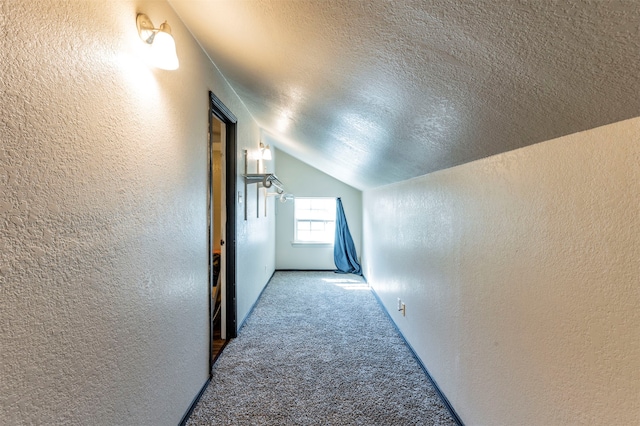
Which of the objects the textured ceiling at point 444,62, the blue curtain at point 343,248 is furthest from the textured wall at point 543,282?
the blue curtain at point 343,248

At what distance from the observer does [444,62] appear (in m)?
0.86

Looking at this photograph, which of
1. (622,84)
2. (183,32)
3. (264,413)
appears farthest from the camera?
(264,413)

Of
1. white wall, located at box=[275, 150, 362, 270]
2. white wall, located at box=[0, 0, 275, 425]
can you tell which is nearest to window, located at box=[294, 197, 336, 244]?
white wall, located at box=[275, 150, 362, 270]

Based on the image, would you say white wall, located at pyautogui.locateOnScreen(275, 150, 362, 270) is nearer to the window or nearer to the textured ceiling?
the window

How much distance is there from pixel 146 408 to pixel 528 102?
1.80 m

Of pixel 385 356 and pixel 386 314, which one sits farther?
pixel 386 314

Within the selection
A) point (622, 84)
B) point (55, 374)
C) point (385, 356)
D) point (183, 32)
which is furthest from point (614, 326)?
point (183, 32)

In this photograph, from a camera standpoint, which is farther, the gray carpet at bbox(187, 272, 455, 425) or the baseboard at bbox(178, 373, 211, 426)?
the gray carpet at bbox(187, 272, 455, 425)

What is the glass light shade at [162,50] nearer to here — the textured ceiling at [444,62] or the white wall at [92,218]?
the white wall at [92,218]

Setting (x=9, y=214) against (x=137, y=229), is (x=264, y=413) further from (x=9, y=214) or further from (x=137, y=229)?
(x=9, y=214)

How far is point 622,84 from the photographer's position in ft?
2.08

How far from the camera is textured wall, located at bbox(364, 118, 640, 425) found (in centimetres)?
75

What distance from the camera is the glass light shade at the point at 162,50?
3.82ft

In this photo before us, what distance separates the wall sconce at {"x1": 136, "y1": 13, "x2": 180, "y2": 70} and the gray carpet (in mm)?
1848
